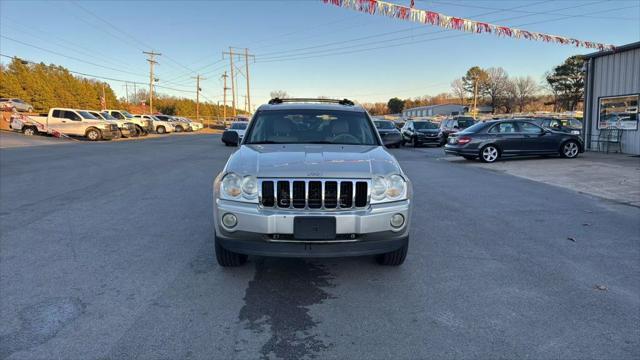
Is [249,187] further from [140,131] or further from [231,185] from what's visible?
[140,131]

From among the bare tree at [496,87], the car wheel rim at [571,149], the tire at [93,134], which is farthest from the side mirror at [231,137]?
the bare tree at [496,87]

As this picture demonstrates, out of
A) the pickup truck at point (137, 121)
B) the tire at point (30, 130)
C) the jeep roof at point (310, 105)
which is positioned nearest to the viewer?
the jeep roof at point (310, 105)

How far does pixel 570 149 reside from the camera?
1666cm

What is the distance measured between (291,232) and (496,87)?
315ft

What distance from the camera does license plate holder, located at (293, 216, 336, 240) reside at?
3713mm

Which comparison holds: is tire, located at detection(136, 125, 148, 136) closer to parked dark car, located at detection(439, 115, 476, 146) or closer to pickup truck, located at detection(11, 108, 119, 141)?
pickup truck, located at detection(11, 108, 119, 141)

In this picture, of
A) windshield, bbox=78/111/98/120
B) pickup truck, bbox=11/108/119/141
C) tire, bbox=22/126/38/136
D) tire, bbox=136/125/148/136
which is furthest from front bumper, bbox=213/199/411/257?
tire, bbox=136/125/148/136

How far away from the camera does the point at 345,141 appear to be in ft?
17.1

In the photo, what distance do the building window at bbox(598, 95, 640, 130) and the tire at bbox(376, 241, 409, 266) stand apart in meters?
17.3

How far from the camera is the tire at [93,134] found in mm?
29141

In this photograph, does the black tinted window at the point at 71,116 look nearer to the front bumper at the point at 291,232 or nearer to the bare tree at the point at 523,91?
the front bumper at the point at 291,232

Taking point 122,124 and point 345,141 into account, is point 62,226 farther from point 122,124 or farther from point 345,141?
point 122,124

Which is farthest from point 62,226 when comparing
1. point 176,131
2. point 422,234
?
point 176,131

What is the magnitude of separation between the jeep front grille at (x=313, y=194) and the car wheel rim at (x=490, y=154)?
1340 cm
